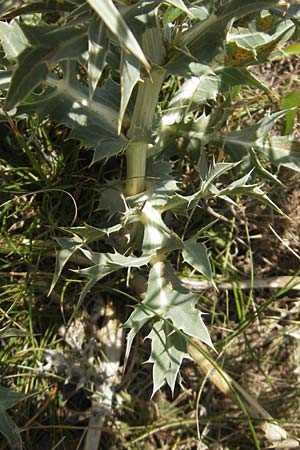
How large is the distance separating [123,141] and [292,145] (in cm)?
64

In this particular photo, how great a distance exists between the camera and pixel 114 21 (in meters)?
0.99

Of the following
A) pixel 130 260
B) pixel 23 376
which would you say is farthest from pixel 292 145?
pixel 23 376

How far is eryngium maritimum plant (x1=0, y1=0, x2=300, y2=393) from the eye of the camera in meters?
1.29

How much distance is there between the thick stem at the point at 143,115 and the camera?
147cm

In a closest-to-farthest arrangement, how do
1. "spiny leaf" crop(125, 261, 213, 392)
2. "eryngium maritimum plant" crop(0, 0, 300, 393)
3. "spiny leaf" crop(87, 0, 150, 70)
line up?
"spiny leaf" crop(87, 0, 150, 70) < "eryngium maritimum plant" crop(0, 0, 300, 393) < "spiny leaf" crop(125, 261, 213, 392)

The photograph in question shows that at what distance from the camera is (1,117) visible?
1714 millimetres

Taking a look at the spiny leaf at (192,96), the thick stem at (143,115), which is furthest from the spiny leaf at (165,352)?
the spiny leaf at (192,96)

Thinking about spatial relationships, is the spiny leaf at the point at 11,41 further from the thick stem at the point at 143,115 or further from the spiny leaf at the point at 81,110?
the thick stem at the point at 143,115

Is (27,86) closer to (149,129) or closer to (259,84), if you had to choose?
(149,129)

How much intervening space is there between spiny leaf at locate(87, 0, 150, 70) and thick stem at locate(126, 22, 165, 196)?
34 centimetres

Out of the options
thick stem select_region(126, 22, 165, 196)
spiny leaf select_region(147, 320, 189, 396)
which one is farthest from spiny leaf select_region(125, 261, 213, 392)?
thick stem select_region(126, 22, 165, 196)

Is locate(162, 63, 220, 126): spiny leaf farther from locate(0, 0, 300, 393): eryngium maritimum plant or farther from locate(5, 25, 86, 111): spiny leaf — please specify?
locate(5, 25, 86, 111): spiny leaf

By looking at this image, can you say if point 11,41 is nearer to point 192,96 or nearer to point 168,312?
point 192,96

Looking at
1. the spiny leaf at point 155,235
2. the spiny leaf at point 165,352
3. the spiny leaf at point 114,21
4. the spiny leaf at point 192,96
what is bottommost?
the spiny leaf at point 165,352
